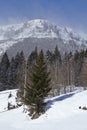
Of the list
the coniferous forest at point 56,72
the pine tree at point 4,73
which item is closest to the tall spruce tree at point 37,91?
the coniferous forest at point 56,72

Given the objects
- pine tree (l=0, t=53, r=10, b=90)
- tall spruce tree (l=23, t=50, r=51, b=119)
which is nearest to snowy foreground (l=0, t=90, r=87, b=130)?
tall spruce tree (l=23, t=50, r=51, b=119)

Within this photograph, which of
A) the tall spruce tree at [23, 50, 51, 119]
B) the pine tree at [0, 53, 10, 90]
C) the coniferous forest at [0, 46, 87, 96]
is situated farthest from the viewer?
the pine tree at [0, 53, 10, 90]

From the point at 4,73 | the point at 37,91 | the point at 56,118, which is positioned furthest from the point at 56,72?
the point at 56,118

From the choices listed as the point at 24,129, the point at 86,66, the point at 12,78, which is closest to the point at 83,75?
the point at 86,66

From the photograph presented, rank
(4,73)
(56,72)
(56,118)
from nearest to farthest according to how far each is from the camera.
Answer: (56,118), (56,72), (4,73)

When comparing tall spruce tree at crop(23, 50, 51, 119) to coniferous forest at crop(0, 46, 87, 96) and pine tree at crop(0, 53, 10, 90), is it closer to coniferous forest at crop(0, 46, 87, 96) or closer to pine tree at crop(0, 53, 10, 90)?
coniferous forest at crop(0, 46, 87, 96)

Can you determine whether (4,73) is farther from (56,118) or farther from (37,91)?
(56,118)

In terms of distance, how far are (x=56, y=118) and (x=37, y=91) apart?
445cm

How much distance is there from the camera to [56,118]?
30.0m

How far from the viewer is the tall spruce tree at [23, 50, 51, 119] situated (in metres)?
32.7

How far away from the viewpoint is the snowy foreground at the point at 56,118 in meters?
26.3

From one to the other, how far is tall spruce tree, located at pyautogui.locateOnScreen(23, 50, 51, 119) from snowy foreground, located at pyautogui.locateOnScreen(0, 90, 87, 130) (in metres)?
0.96

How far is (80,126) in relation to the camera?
81.5 feet

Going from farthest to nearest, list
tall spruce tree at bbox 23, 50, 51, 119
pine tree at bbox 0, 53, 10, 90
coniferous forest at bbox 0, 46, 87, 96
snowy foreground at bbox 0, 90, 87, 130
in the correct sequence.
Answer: pine tree at bbox 0, 53, 10, 90 < coniferous forest at bbox 0, 46, 87, 96 < tall spruce tree at bbox 23, 50, 51, 119 < snowy foreground at bbox 0, 90, 87, 130
